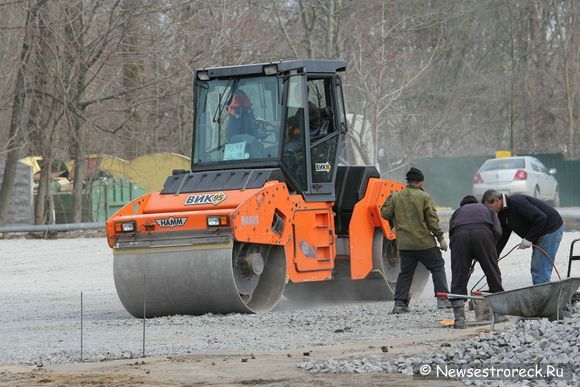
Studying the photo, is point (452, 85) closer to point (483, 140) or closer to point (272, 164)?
point (483, 140)

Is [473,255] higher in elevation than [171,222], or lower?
lower

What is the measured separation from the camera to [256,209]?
14.1m

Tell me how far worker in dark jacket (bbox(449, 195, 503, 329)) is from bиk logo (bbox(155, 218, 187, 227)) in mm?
3146

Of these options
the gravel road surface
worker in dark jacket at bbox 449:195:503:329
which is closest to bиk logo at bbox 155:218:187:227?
the gravel road surface

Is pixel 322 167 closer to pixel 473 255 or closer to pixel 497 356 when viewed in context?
pixel 473 255

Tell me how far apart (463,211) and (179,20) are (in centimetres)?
1829

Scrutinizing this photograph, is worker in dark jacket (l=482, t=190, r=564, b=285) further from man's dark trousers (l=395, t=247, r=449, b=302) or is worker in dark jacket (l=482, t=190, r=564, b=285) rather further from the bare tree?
the bare tree

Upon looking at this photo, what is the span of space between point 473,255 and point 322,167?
3236mm

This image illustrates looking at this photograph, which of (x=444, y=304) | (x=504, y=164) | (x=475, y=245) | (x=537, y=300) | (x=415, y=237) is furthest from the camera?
(x=504, y=164)

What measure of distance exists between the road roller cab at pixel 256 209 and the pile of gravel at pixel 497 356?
406 centimetres

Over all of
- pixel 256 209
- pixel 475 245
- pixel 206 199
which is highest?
pixel 206 199

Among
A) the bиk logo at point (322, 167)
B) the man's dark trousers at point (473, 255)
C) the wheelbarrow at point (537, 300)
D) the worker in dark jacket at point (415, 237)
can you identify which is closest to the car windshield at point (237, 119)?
the bиk logo at point (322, 167)

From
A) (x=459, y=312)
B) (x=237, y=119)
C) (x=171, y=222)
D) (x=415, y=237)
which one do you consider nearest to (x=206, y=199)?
(x=171, y=222)

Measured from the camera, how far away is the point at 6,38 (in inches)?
1184
